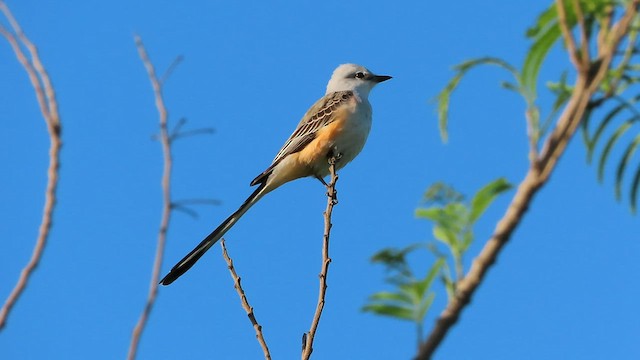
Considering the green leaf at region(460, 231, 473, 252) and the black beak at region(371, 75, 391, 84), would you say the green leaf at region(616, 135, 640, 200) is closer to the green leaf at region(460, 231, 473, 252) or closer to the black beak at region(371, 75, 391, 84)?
the green leaf at region(460, 231, 473, 252)

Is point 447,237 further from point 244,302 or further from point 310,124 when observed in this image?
point 310,124

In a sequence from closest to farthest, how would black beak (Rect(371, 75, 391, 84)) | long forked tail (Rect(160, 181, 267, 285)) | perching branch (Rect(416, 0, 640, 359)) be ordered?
perching branch (Rect(416, 0, 640, 359)) < long forked tail (Rect(160, 181, 267, 285)) < black beak (Rect(371, 75, 391, 84))

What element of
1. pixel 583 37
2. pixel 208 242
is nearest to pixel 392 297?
pixel 583 37

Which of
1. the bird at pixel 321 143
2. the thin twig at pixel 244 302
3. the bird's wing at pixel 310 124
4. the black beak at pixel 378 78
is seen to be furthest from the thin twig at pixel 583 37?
the black beak at pixel 378 78

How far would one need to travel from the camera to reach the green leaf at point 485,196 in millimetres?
905

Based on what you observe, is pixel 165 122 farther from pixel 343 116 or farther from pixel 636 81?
pixel 343 116

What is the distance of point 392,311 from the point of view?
0.90 m

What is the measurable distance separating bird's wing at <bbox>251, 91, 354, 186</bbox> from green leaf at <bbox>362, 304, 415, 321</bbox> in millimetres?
6118

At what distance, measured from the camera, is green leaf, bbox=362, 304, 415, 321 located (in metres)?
0.90

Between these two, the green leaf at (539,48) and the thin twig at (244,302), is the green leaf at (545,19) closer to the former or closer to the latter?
the green leaf at (539,48)

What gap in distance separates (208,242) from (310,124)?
2.44m

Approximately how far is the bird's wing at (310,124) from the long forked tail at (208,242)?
0.35 m

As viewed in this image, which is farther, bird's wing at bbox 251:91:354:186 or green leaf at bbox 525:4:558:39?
bird's wing at bbox 251:91:354:186

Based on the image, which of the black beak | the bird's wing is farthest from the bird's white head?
the bird's wing
